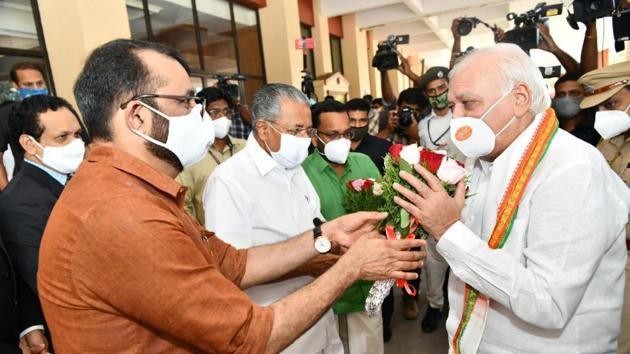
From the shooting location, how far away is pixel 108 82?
106 centimetres

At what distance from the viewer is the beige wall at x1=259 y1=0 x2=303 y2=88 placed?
313 inches

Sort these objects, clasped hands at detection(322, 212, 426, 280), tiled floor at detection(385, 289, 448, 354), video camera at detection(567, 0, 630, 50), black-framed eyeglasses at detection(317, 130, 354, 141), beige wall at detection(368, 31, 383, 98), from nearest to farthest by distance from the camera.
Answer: clasped hands at detection(322, 212, 426, 280)
black-framed eyeglasses at detection(317, 130, 354, 141)
video camera at detection(567, 0, 630, 50)
tiled floor at detection(385, 289, 448, 354)
beige wall at detection(368, 31, 383, 98)

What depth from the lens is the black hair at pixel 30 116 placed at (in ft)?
6.87

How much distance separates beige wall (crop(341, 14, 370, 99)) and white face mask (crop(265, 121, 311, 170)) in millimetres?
A: 9534

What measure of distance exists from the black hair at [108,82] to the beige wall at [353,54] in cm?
1053

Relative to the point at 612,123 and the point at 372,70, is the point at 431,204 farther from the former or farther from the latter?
the point at 372,70

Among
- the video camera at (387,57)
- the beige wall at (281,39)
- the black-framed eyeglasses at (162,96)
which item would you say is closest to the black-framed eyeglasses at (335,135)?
the black-framed eyeglasses at (162,96)

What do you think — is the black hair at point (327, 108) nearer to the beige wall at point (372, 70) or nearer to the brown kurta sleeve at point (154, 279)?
the brown kurta sleeve at point (154, 279)

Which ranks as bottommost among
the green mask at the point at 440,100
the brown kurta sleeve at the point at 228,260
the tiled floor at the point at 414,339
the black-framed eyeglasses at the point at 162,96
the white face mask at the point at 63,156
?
the tiled floor at the point at 414,339

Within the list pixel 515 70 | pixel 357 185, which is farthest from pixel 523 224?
pixel 357 185

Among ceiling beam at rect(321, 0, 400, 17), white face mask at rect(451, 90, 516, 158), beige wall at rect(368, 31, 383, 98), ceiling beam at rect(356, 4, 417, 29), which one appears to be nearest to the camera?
white face mask at rect(451, 90, 516, 158)

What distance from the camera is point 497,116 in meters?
1.37

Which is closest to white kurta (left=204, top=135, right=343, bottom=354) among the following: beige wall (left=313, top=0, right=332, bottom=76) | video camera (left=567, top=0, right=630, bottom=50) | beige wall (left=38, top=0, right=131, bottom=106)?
video camera (left=567, top=0, right=630, bottom=50)

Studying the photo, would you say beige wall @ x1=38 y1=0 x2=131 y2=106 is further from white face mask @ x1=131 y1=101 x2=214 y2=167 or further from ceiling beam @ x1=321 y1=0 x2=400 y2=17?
ceiling beam @ x1=321 y1=0 x2=400 y2=17
